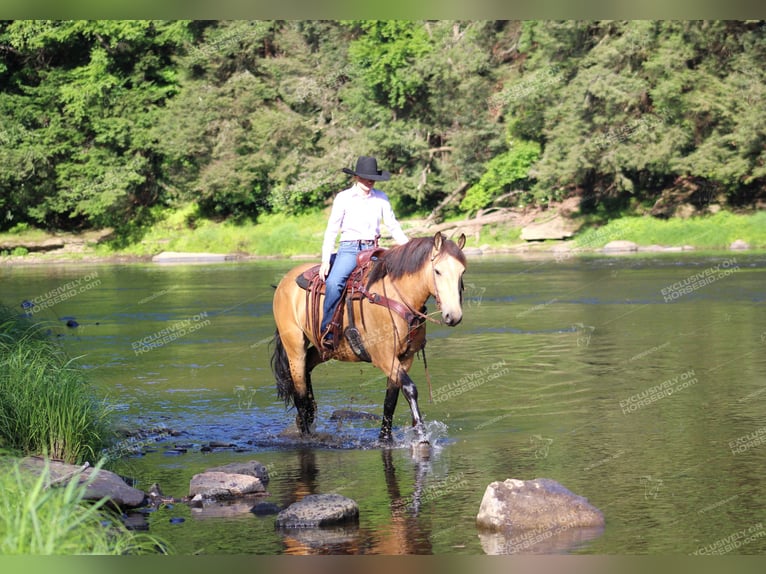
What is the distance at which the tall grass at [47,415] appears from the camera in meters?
10.6

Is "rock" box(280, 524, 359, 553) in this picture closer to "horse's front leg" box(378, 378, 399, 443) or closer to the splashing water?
the splashing water

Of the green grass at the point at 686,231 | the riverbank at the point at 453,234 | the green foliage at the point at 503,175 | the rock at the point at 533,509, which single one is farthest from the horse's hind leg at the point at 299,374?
the green foliage at the point at 503,175

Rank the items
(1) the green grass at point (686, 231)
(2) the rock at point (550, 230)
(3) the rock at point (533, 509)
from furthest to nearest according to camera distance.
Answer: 1. (2) the rock at point (550, 230)
2. (1) the green grass at point (686, 231)
3. (3) the rock at point (533, 509)

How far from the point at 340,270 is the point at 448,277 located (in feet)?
5.58

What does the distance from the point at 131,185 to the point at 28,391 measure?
52156 millimetres

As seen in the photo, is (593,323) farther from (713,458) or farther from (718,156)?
(718,156)

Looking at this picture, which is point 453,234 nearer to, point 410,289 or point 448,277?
point 410,289

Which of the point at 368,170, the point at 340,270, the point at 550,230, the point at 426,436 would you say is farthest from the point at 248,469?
the point at 550,230

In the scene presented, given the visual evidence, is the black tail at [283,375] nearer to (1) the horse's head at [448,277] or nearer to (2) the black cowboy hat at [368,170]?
(2) the black cowboy hat at [368,170]

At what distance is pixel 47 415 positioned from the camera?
10758mm

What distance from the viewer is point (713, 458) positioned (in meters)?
11.0

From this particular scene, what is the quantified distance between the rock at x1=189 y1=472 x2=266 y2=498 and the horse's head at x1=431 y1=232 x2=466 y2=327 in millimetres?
2401

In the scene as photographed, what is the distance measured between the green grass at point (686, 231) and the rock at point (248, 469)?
40.1 m

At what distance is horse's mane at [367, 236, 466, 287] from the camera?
37.4 feet
